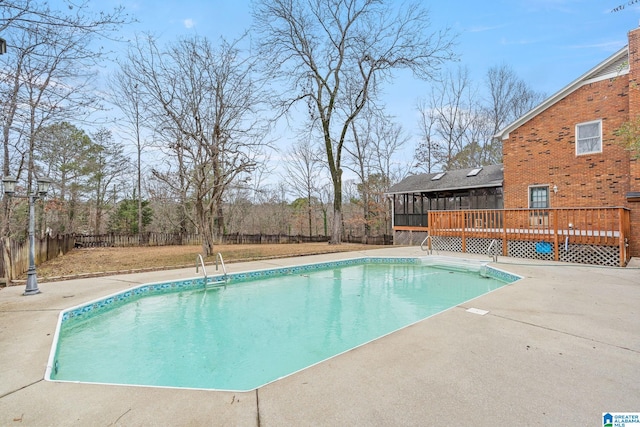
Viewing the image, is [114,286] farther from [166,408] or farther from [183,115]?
[183,115]

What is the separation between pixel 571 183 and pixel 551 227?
232 cm

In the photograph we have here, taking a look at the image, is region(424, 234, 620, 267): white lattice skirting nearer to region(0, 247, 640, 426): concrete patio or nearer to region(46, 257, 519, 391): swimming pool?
region(46, 257, 519, 391): swimming pool

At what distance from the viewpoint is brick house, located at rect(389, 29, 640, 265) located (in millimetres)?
9258

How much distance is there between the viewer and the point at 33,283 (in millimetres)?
5891

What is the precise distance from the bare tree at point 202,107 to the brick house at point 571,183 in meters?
8.64

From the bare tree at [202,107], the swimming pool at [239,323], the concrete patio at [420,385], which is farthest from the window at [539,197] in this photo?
the bare tree at [202,107]

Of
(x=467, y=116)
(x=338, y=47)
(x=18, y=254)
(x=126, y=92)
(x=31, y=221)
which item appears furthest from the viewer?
(x=467, y=116)

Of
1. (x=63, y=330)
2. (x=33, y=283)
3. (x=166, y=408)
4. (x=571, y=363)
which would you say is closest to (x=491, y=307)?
(x=571, y=363)

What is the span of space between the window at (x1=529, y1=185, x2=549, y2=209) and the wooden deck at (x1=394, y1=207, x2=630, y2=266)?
64cm

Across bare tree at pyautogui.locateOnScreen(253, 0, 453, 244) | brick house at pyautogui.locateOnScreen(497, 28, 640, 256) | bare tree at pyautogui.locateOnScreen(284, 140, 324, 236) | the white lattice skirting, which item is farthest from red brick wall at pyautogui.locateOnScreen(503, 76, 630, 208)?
bare tree at pyautogui.locateOnScreen(284, 140, 324, 236)

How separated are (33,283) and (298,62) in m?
15.1

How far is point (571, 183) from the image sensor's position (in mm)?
11273

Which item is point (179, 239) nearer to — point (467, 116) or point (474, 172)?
point (474, 172)

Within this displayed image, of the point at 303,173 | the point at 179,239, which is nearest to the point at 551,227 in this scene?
the point at 303,173
